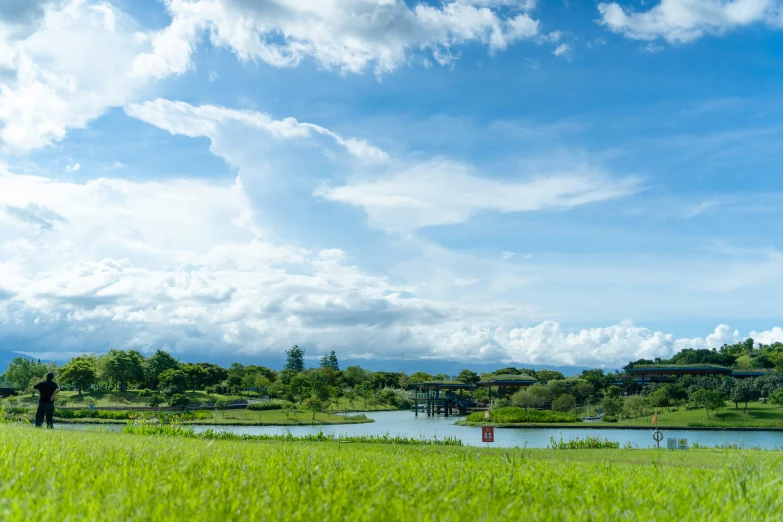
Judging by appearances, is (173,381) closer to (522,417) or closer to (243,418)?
(243,418)

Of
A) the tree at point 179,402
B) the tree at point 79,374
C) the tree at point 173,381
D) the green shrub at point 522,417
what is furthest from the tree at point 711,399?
the tree at point 79,374

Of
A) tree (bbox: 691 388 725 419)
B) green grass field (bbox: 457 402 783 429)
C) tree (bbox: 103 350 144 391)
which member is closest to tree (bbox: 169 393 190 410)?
tree (bbox: 103 350 144 391)

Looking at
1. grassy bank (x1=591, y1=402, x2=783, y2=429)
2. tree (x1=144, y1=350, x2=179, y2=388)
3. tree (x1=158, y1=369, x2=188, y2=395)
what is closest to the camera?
grassy bank (x1=591, y1=402, x2=783, y2=429)

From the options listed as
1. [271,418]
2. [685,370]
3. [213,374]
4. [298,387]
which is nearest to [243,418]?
[271,418]

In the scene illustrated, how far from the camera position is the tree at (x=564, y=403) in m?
64.7

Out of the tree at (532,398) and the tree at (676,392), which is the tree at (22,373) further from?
the tree at (676,392)

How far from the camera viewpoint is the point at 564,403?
213 feet

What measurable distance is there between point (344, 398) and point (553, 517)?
82516 mm

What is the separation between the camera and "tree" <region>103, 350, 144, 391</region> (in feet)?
247

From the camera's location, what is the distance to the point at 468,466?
19.5 ft

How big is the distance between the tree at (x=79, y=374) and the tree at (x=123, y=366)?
1785 millimetres

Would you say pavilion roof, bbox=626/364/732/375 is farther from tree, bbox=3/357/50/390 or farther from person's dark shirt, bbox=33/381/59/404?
tree, bbox=3/357/50/390

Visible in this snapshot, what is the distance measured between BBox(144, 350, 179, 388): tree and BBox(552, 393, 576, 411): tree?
1968 inches

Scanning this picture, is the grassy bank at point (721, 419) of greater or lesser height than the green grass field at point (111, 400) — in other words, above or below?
above
